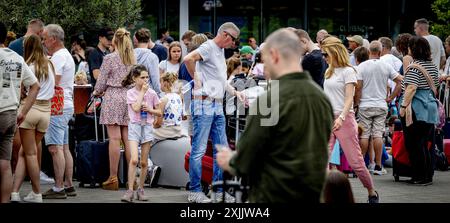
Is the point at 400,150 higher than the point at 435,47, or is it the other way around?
the point at 435,47

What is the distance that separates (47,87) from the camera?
10.8 metres

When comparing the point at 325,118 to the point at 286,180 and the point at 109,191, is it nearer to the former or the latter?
the point at 286,180

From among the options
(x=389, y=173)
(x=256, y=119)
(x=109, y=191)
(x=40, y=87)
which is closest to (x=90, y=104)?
(x=109, y=191)

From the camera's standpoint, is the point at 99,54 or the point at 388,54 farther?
the point at 388,54

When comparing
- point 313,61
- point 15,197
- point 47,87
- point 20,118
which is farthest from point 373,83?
point 20,118

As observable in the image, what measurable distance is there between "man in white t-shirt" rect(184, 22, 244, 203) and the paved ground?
0.75 m

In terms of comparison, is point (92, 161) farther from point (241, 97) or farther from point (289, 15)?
point (289, 15)

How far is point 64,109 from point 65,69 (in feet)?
1.54

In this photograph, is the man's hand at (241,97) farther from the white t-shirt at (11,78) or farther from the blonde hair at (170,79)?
the blonde hair at (170,79)

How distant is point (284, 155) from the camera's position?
5.68 m

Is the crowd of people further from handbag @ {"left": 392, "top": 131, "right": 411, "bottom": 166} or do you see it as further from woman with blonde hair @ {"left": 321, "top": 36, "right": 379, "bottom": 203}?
handbag @ {"left": 392, "top": 131, "right": 411, "bottom": 166}

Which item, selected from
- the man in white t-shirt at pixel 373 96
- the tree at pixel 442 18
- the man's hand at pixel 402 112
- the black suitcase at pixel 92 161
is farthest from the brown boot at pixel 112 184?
the tree at pixel 442 18

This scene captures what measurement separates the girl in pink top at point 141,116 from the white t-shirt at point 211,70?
28.9 inches

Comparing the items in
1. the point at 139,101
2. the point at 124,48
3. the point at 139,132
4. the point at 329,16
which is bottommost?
the point at 139,132
